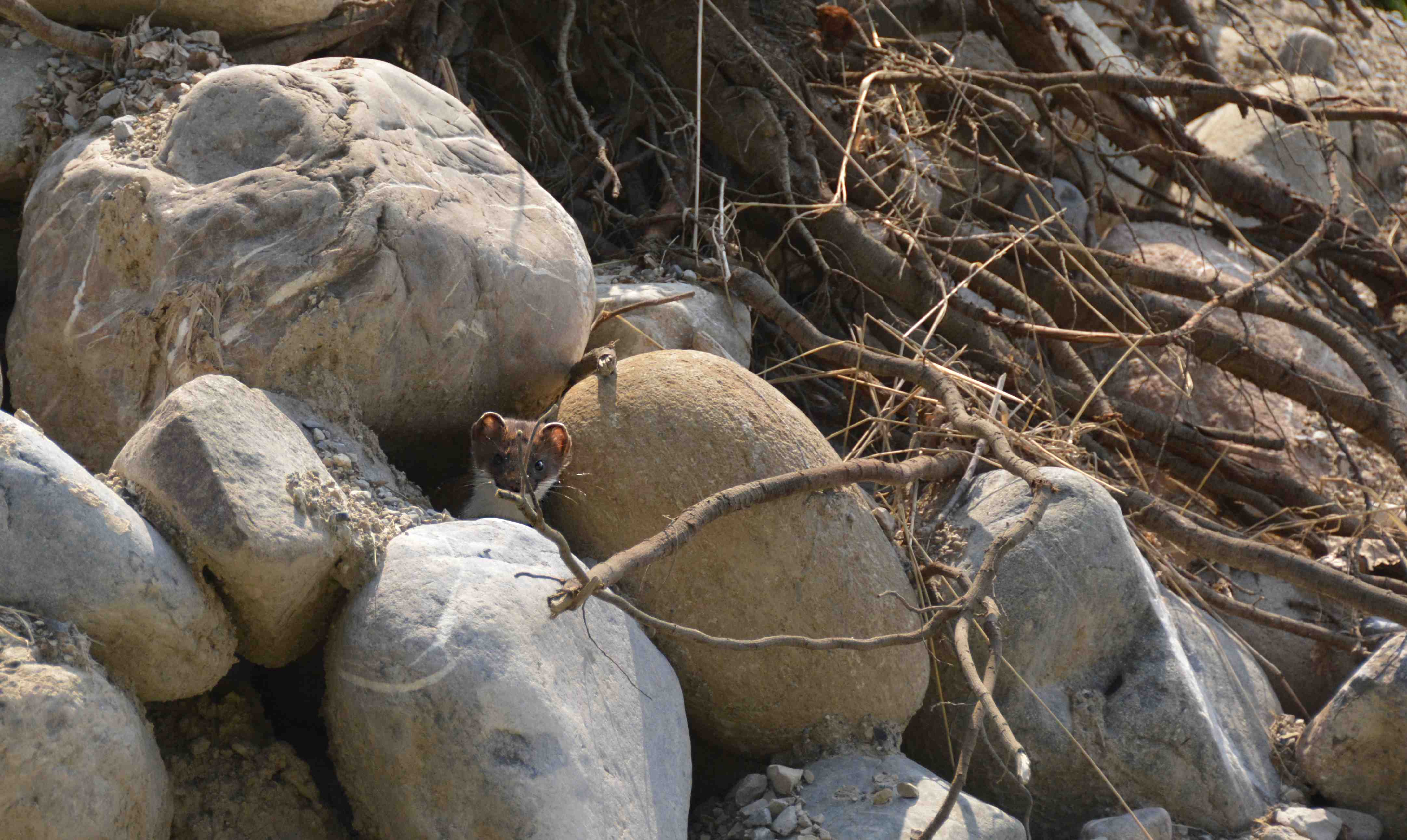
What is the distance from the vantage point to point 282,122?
2.89m

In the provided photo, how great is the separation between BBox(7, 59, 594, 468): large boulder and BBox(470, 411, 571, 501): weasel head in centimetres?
12

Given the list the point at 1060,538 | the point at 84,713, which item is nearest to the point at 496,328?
the point at 84,713

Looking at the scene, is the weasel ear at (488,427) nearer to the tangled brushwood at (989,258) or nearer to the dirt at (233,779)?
the dirt at (233,779)

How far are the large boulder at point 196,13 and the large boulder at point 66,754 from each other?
89.3 inches

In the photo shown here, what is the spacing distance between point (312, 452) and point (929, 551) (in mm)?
1830

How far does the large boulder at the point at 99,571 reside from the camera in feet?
6.40

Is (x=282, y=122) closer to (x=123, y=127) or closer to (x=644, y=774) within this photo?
(x=123, y=127)

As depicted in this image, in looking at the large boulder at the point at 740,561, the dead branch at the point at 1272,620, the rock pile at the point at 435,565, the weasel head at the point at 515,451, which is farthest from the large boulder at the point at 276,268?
the dead branch at the point at 1272,620

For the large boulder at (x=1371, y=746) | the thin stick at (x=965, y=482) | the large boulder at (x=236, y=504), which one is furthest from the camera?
the thin stick at (x=965, y=482)

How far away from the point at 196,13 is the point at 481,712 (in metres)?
2.49

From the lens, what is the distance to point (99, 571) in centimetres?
200

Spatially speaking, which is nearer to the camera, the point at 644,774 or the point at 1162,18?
the point at 644,774

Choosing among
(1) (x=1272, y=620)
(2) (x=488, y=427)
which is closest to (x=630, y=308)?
(2) (x=488, y=427)

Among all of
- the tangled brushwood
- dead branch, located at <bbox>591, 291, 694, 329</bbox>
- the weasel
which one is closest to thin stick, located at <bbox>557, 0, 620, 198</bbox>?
the tangled brushwood
